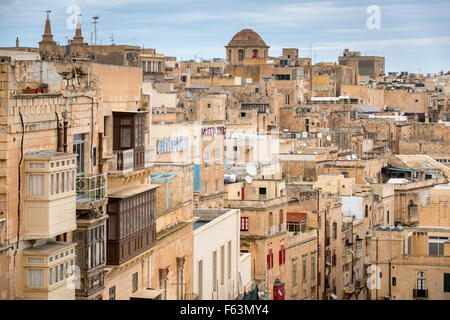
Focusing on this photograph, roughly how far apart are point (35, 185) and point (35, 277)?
3.27ft

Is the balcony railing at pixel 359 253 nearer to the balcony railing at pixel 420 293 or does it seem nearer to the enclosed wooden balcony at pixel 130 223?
the balcony railing at pixel 420 293

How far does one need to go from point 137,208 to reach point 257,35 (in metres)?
67.2

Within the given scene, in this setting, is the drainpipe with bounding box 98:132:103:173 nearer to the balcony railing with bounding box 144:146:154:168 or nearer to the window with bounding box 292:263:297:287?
the balcony railing with bounding box 144:146:154:168

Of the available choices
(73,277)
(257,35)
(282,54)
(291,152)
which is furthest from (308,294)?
(282,54)

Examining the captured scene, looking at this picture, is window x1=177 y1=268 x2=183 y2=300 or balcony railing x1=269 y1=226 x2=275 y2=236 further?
balcony railing x1=269 y1=226 x2=275 y2=236

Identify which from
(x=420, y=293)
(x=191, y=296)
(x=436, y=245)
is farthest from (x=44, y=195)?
(x=436, y=245)

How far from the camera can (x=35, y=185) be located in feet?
43.4

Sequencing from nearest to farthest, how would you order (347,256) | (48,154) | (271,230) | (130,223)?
(48,154) → (130,223) → (271,230) → (347,256)

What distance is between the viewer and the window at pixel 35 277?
43.6 ft

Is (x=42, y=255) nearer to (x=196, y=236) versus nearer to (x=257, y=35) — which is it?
(x=196, y=236)

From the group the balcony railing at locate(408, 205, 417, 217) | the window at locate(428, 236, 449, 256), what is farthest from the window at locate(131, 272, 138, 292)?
the balcony railing at locate(408, 205, 417, 217)

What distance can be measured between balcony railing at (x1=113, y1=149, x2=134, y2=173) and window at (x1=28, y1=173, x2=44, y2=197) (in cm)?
330

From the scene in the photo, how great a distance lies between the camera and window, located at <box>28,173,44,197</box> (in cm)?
1321

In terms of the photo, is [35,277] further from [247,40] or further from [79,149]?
[247,40]
